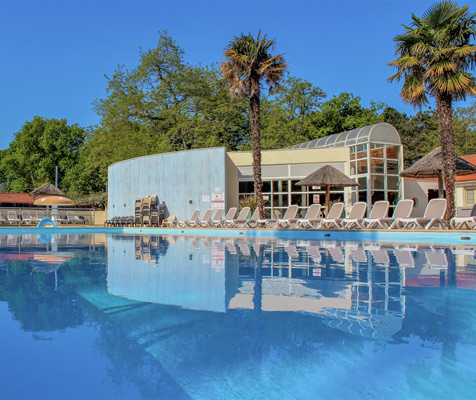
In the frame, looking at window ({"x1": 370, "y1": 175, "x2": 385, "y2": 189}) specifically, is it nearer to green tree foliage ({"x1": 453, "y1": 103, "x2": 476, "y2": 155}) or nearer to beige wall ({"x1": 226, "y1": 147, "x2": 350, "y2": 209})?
beige wall ({"x1": 226, "y1": 147, "x2": 350, "y2": 209})

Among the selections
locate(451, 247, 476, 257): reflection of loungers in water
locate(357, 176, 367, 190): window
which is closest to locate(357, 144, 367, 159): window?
locate(357, 176, 367, 190): window

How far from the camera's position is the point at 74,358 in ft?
8.56

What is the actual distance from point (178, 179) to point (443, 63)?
13.2m

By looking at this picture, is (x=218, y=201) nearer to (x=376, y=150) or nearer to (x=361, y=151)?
(x=361, y=151)

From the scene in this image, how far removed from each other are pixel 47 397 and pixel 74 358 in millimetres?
532

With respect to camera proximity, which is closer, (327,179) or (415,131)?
(327,179)

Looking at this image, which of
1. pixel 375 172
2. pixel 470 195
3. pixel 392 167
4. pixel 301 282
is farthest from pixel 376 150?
pixel 301 282

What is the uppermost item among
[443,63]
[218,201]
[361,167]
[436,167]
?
[443,63]

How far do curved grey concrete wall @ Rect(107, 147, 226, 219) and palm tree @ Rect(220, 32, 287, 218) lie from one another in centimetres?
313

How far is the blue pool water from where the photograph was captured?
2.24 m

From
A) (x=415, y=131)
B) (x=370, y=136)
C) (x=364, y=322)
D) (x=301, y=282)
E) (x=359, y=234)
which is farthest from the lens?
(x=415, y=131)

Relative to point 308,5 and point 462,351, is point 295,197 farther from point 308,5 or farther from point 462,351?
point 462,351

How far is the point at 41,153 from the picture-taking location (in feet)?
166

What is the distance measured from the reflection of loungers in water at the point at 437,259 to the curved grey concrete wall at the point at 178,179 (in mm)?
12830
